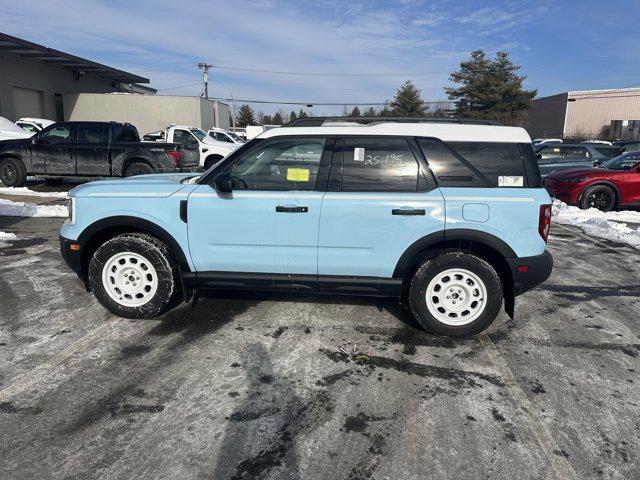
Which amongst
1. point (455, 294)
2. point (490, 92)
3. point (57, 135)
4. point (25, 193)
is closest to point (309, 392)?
point (455, 294)

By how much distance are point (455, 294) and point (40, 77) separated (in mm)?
31234

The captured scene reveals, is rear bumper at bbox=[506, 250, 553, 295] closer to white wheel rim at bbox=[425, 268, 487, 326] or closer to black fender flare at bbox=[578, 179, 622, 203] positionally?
white wheel rim at bbox=[425, 268, 487, 326]

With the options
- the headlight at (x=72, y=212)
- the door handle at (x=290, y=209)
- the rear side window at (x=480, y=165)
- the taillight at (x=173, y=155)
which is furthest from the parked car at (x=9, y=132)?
the rear side window at (x=480, y=165)

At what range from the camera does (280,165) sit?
13.4 feet

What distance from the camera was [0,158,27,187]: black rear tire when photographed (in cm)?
1271

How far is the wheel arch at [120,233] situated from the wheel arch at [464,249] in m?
1.96

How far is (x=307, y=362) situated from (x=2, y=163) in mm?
13076

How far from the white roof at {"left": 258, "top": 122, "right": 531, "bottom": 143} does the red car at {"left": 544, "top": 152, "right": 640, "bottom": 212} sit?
8.35m

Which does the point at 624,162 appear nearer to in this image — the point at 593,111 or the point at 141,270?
the point at 141,270

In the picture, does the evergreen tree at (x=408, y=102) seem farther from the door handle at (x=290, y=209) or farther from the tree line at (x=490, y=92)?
the door handle at (x=290, y=209)

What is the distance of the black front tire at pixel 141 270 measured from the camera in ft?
13.7

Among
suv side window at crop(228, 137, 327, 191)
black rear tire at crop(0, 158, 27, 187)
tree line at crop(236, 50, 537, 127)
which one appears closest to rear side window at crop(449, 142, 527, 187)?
suv side window at crop(228, 137, 327, 191)

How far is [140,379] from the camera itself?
3311 mm

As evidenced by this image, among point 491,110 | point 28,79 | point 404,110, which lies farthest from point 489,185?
point 404,110
